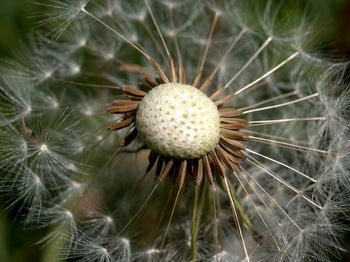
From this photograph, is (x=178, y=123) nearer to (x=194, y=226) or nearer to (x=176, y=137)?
(x=176, y=137)

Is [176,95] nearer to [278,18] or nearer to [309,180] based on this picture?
[309,180]

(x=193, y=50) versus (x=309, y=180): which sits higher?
(x=193, y=50)

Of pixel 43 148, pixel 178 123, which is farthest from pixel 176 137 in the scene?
pixel 43 148

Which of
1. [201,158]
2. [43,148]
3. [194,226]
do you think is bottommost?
[194,226]

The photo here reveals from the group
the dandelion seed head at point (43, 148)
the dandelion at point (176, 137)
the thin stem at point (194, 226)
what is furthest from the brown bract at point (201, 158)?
the dandelion seed head at point (43, 148)

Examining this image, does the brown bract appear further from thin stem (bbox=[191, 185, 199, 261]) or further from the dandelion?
thin stem (bbox=[191, 185, 199, 261])

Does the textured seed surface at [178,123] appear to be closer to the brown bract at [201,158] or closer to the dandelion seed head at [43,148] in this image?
the brown bract at [201,158]

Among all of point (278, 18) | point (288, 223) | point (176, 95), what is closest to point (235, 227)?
point (288, 223)
